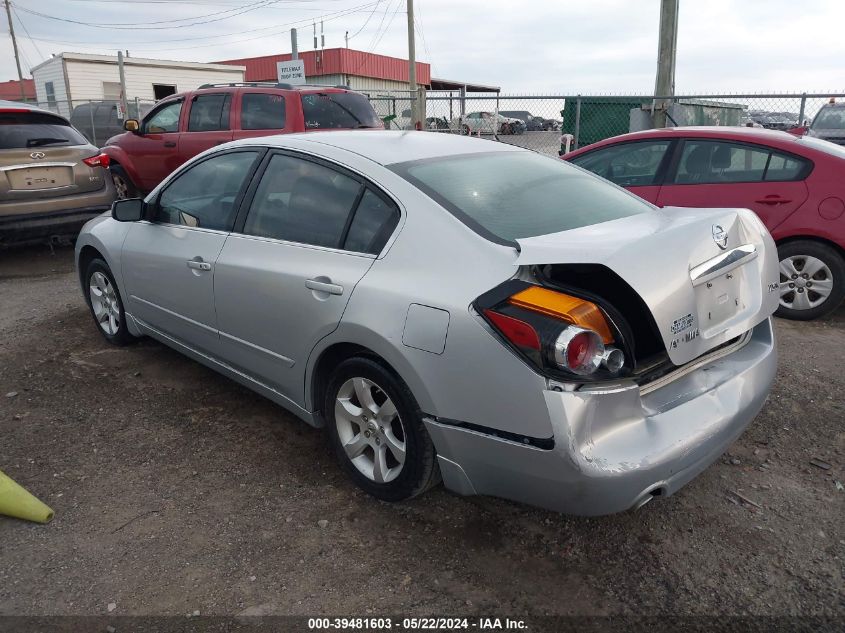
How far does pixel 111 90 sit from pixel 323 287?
31041 mm

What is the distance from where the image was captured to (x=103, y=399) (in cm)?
406

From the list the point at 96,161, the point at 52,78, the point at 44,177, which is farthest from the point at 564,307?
the point at 52,78

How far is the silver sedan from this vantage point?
7.25 ft

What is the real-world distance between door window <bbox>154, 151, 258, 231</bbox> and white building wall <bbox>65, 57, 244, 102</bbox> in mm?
26276

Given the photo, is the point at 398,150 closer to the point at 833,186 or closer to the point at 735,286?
the point at 735,286

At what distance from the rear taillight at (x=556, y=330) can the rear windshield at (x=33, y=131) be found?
6.54 meters

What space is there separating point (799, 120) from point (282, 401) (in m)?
11.0

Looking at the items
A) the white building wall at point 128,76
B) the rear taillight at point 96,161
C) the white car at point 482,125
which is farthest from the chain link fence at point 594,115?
the white building wall at point 128,76

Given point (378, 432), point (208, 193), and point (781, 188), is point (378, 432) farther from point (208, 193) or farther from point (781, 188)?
point (781, 188)

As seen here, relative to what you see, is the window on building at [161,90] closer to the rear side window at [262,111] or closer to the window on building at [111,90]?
the window on building at [111,90]

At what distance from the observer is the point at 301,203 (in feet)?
10.6

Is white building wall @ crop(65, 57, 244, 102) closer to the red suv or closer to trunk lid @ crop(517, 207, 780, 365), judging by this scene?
the red suv

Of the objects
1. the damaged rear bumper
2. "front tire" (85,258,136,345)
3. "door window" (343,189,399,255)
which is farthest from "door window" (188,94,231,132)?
the damaged rear bumper

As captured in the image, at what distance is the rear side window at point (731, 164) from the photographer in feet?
17.6
